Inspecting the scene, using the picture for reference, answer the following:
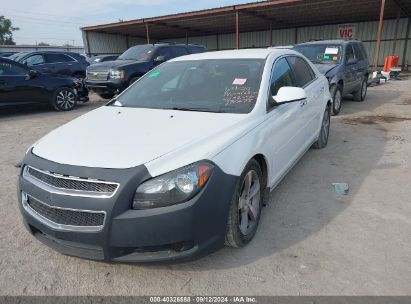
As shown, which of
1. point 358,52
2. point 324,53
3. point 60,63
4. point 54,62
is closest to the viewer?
point 324,53

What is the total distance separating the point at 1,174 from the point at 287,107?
157 inches

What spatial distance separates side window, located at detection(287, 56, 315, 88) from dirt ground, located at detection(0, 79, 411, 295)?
1.19m

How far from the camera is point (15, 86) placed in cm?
862

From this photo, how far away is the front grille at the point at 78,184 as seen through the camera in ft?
7.07

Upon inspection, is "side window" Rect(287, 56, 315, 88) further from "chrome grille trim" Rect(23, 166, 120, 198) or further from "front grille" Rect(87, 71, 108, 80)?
"front grille" Rect(87, 71, 108, 80)

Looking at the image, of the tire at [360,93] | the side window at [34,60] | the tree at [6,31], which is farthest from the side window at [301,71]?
the tree at [6,31]

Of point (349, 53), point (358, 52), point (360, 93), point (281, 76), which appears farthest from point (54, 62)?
point (281, 76)

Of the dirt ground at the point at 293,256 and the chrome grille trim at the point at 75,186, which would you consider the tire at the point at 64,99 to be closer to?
the dirt ground at the point at 293,256

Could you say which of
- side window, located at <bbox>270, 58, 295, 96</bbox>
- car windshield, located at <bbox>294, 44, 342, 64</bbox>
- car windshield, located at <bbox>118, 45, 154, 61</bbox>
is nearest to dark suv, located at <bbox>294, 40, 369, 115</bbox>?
car windshield, located at <bbox>294, 44, 342, 64</bbox>

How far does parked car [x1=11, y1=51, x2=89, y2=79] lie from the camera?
13.1 metres

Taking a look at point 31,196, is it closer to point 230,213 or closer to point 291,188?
point 230,213

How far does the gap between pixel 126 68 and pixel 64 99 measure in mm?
2021

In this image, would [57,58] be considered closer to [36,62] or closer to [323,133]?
[36,62]

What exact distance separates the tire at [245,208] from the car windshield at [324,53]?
6469 millimetres
